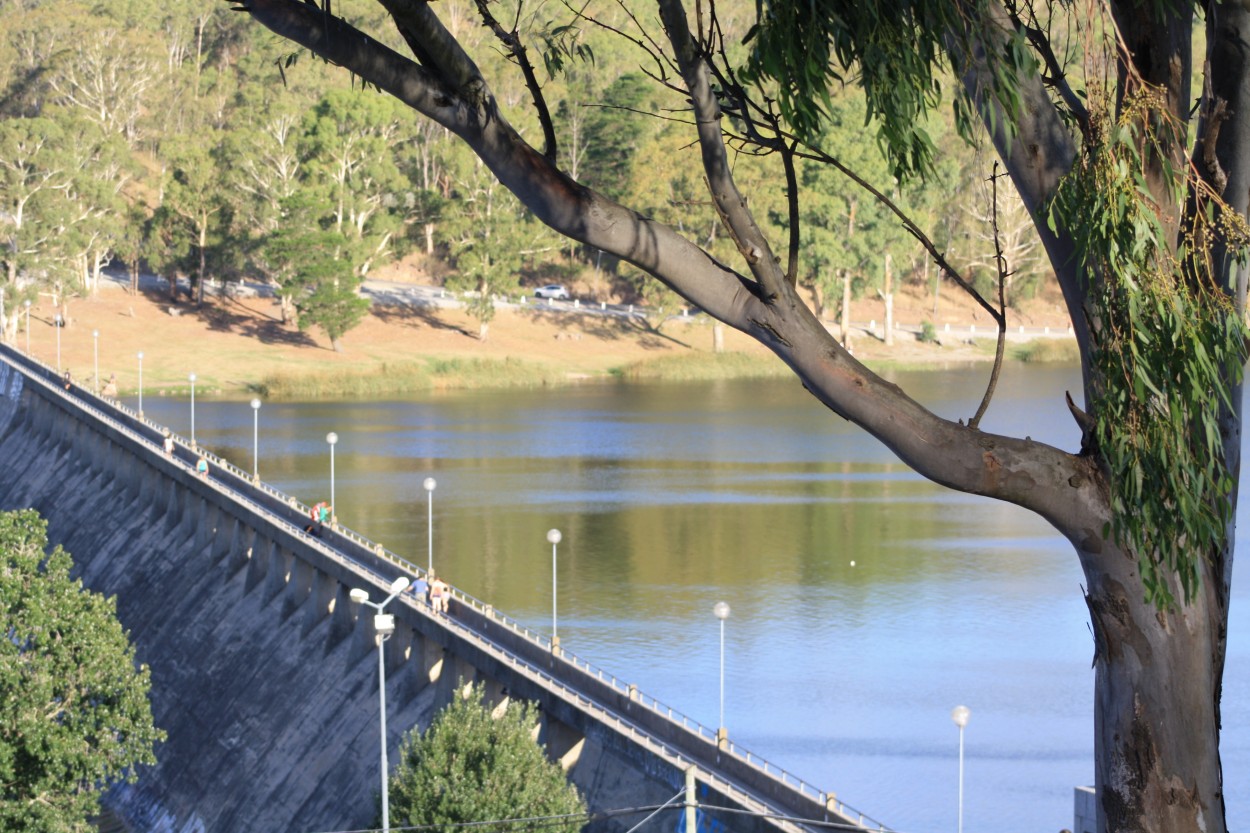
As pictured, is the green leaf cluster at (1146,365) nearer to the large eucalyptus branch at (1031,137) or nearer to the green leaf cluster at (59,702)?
the large eucalyptus branch at (1031,137)

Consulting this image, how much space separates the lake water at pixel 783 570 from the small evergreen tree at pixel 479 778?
6.44 metres

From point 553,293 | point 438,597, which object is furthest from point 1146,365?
point 553,293

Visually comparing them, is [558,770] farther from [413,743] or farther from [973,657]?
[973,657]

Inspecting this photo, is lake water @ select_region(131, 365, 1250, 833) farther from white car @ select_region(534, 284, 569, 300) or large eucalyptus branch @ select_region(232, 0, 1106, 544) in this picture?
white car @ select_region(534, 284, 569, 300)

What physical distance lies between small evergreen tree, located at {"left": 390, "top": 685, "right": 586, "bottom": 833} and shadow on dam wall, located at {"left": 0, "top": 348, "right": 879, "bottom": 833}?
0.82m

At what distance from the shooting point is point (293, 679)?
32.5 m

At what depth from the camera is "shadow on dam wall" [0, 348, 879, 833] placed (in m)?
22.7

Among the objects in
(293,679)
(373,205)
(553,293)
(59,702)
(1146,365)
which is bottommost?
(293,679)

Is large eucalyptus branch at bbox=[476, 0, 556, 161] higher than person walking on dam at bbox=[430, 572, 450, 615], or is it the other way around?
large eucalyptus branch at bbox=[476, 0, 556, 161]

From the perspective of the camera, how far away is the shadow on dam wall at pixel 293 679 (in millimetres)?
22688

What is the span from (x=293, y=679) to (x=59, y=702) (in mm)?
7550

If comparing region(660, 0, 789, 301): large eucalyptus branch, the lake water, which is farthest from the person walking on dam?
region(660, 0, 789, 301): large eucalyptus branch

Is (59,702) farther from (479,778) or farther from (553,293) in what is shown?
(553,293)

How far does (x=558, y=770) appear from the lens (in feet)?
74.8
